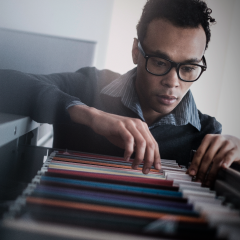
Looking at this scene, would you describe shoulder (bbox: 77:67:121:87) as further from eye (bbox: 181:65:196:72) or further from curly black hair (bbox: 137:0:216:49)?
eye (bbox: 181:65:196:72)

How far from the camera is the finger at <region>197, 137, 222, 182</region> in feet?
1.36

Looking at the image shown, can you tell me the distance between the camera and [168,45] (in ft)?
2.48

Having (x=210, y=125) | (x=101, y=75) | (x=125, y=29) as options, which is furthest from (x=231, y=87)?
(x=101, y=75)

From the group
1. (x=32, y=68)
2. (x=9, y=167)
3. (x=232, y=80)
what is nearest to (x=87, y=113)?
(x=9, y=167)

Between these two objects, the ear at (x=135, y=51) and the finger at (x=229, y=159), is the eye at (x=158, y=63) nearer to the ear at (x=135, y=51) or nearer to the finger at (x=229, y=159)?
the ear at (x=135, y=51)

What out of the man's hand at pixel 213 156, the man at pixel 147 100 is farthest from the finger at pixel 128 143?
the man's hand at pixel 213 156

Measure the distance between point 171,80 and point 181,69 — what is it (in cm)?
5

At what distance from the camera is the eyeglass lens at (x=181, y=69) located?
75 cm

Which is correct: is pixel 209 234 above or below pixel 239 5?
below

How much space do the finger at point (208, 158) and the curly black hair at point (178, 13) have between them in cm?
42

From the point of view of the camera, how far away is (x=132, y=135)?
1.38 ft

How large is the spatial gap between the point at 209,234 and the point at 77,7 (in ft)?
2.71

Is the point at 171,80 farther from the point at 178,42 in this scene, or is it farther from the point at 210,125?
the point at 210,125

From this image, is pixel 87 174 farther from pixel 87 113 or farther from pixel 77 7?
pixel 77 7
